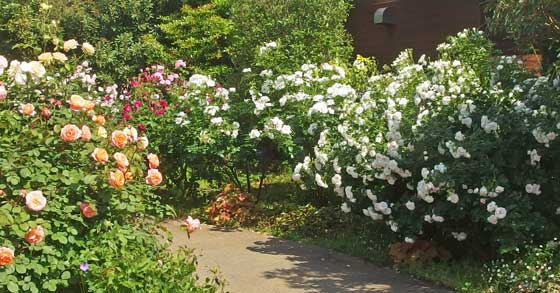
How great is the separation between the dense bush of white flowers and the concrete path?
18.2 inches

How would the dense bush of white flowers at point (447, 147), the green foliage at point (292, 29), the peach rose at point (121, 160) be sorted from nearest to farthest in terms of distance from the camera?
the peach rose at point (121, 160)
the dense bush of white flowers at point (447, 147)
the green foliage at point (292, 29)

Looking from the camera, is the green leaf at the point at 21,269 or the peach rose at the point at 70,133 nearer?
the green leaf at the point at 21,269

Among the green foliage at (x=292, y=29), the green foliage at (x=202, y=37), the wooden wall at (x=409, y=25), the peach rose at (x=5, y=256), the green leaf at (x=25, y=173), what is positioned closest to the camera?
the peach rose at (x=5, y=256)

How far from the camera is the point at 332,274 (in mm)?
5562

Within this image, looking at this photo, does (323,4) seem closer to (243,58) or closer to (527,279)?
(243,58)

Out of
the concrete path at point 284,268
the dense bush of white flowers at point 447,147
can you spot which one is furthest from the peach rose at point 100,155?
the dense bush of white flowers at point 447,147

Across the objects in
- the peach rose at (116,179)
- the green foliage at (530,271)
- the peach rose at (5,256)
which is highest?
the peach rose at (116,179)

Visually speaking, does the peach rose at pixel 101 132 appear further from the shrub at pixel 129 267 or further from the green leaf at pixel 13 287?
the green leaf at pixel 13 287

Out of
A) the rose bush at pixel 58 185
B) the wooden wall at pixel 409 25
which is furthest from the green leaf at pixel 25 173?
the wooden wall at pixel 409 25

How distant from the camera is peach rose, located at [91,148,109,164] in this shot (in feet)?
12.0

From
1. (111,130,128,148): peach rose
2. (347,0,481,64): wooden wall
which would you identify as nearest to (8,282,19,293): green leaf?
(111,130,128,148): peach rose

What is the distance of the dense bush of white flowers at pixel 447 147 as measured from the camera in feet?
16.7

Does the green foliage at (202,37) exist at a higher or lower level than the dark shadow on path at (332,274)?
higher

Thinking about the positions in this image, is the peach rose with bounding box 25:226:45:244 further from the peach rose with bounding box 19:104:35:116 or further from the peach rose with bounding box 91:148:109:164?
the peach rose with bounding box 19:104:35:116
